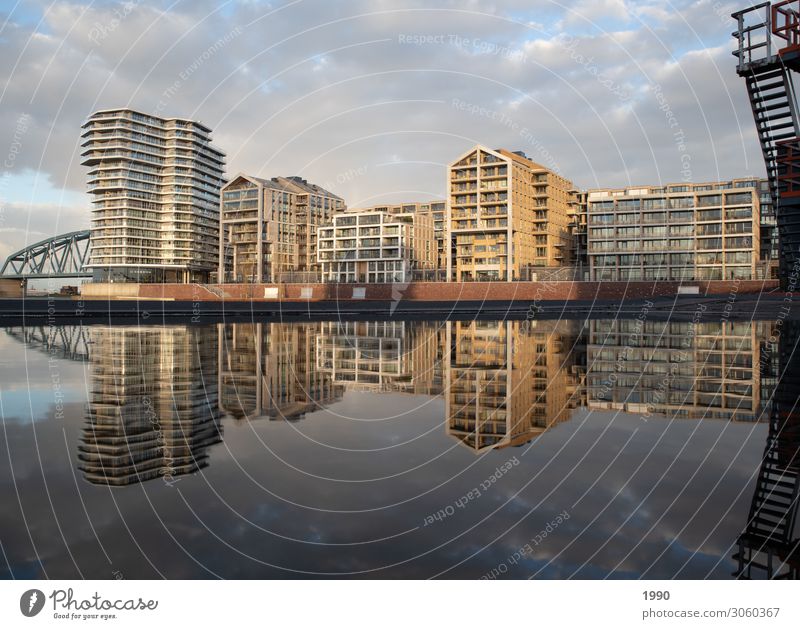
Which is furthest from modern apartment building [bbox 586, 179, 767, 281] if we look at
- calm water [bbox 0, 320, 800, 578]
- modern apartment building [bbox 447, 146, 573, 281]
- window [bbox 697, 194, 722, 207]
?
calm water [bbox 0, 320, 800, 578]

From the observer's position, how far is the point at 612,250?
314 feet

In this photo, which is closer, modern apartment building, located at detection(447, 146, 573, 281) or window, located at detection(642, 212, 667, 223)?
modern apartment building, located at detection(447, 146, 573, 281)

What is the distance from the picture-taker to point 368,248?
4225 inches

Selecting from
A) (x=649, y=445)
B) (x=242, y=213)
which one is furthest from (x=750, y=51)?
(x=242, y=213)

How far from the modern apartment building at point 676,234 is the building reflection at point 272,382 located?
80.1 metres

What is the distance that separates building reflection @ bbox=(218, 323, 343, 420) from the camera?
Result: 8.98 metres

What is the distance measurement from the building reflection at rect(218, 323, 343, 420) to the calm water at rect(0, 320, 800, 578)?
8cm

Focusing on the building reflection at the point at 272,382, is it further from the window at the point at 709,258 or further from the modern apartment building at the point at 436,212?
the modern apartment building at the point at 436,212

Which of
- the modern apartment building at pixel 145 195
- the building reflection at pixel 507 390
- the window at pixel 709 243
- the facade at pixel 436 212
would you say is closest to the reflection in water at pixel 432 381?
the building reflection at pixel 507 390

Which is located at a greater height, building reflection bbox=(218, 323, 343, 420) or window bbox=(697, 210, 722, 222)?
window bbox=(697, 210, 722, 222)

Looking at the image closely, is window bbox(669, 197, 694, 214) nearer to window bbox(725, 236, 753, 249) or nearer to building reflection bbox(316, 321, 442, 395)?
window bbox(725, 236, 753, 249)

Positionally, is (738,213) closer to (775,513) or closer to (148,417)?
(148,417)

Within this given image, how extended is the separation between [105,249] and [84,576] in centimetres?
13668

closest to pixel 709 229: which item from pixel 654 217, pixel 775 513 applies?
pixel 654 217
